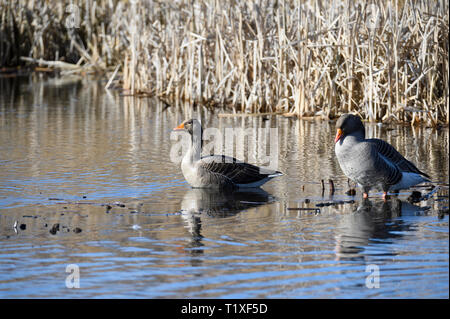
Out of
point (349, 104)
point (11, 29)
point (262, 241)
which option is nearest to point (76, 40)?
point (11, 29)

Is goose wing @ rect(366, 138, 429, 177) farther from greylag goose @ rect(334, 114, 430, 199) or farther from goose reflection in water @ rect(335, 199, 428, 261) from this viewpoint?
goose reflection in water @ rect(335, 199, 428, 261)

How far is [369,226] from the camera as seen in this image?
8.98 meters

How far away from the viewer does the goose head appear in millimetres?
10227

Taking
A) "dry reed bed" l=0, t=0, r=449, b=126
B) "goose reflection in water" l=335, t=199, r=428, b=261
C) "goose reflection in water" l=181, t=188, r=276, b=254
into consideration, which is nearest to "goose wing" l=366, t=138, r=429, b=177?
"goose reflection in water" l=335, t=199, r=428, b=261

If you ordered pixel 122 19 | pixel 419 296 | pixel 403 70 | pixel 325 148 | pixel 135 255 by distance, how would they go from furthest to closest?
pixel 122 19 → pixel 403 70 → pixel 325 148 → pixel 135 255 → pixel 419 296

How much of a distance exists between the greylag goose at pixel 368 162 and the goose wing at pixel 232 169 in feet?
4.77

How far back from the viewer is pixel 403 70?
16.7m

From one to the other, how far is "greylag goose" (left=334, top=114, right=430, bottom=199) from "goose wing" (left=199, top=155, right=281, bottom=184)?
57.2 inches

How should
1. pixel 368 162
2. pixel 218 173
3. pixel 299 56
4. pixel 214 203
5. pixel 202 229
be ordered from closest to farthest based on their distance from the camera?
pixel 202 229
pixel 368 162
pixel 214 203
pixel 218 173
pixel 299 56

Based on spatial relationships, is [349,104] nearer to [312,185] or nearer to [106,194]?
[312,185]

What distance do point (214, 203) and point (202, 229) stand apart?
154cm

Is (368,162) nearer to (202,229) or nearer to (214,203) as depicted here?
(214,203)

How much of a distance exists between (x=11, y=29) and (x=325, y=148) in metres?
19.5

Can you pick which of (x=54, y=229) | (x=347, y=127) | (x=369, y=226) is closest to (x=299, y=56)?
(x=347, y=127)
